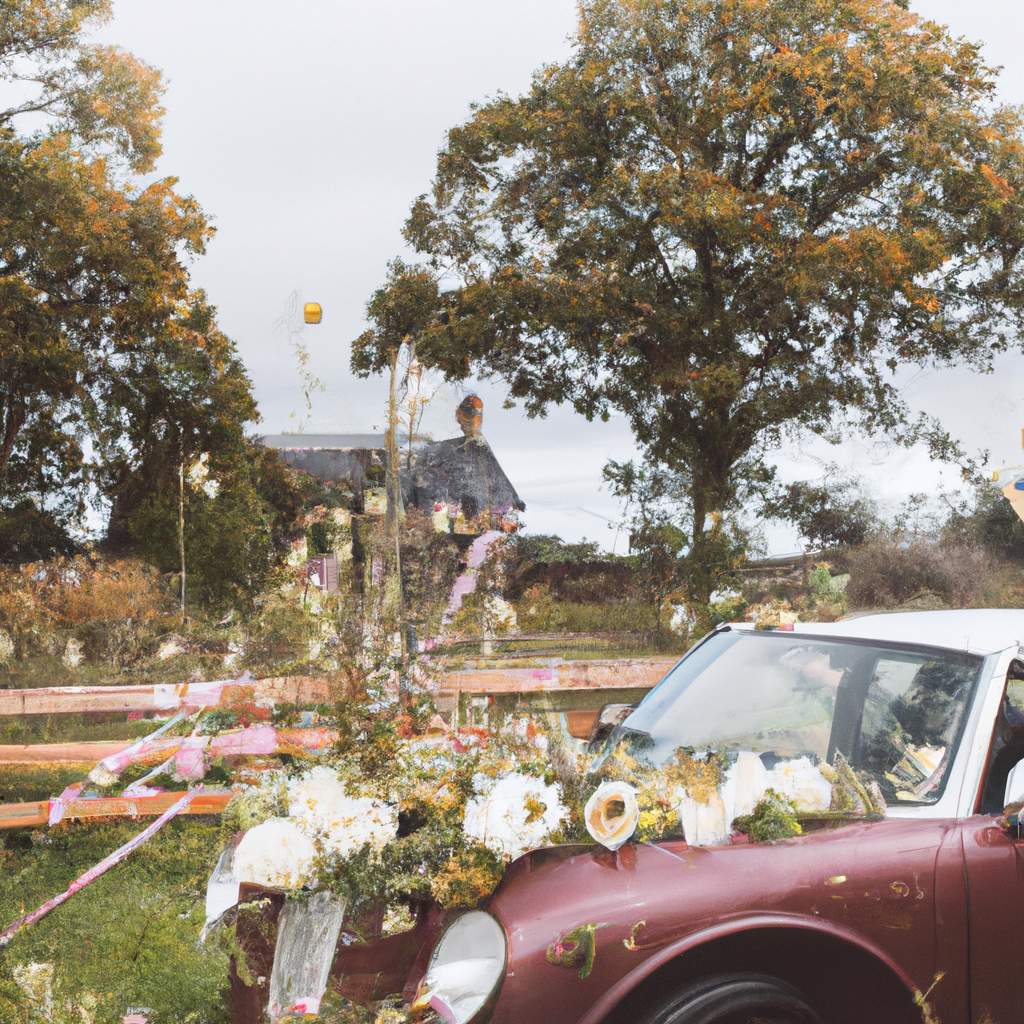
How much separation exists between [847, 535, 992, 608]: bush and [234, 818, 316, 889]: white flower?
15.4 m

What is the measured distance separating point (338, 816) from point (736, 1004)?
111 centimetres

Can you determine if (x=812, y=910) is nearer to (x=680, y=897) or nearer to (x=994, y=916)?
(x=680, y=897)

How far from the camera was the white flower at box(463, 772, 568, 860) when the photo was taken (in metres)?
2.72

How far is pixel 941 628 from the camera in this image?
11.0 feet

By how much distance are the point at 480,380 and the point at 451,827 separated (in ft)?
50.7

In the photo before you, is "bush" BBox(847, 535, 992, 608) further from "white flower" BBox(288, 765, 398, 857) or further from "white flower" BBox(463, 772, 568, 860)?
"white flower" BBox(288, 765, 398, 857)

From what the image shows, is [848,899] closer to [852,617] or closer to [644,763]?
[644,763]

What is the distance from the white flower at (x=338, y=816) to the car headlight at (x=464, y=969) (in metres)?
0.34

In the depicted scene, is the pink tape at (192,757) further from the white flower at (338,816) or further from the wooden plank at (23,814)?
the white flower at (338,816)

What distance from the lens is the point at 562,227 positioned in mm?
17875

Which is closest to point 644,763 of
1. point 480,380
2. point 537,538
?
point 537,538

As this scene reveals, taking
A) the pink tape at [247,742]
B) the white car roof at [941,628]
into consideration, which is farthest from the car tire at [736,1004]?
the pink tape at [247,742]

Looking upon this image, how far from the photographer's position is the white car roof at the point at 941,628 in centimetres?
316

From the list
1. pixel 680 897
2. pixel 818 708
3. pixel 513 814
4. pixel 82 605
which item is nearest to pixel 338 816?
pixel 513 814
